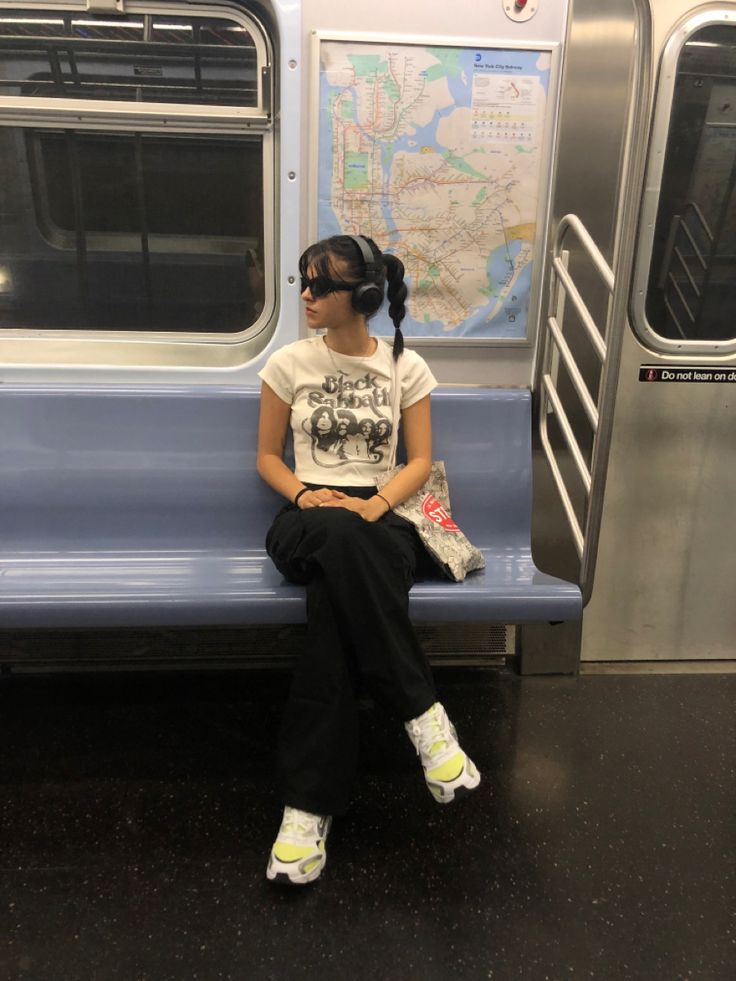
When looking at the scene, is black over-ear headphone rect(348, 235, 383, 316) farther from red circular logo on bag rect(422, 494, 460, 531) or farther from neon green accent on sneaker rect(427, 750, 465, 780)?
neon green accent on sneaker rect(427, 750, 465, 780)

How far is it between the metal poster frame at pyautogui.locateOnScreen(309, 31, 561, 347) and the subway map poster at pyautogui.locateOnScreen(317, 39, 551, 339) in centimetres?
1

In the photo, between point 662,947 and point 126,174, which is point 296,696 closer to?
point 662,947

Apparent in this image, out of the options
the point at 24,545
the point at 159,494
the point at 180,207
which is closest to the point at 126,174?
the point at 180,207

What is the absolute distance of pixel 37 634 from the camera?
98.4 inches

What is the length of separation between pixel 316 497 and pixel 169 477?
629 mm

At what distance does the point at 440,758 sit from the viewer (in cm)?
168

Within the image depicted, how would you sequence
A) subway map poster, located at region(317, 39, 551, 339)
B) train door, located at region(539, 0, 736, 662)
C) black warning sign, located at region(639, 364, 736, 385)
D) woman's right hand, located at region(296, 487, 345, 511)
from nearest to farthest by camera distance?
woman's right hand, located at region(296, 487, 345, 511), train door, located at region(539, 0, 736, 662), subway map poster, located at region(317, 39, 551, 339), black warning sign, located at region(639, 364, 736, 385)

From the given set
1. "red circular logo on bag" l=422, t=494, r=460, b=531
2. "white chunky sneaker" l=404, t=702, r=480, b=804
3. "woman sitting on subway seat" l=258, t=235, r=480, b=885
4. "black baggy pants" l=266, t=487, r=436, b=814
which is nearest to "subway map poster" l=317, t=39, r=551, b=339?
"woman sitting on subway seat" l=258, t=235, r=480, b=885

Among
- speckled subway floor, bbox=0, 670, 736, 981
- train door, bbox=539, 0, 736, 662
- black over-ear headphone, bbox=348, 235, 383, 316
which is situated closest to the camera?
speckled subway floor, bbox=0, 670, 736, 981

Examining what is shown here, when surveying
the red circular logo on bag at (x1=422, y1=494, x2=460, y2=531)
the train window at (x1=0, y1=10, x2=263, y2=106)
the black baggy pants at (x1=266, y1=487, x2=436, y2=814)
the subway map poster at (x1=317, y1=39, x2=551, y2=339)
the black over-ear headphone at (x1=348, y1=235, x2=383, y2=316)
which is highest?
the train window at (x1=0, y1=10, x2=263, y2=106)

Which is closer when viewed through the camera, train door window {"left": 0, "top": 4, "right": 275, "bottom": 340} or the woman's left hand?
the woman's left hand

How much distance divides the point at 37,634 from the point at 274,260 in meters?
1.64

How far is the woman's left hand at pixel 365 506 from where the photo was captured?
1919mm

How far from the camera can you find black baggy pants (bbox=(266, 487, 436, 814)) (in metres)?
1.68
